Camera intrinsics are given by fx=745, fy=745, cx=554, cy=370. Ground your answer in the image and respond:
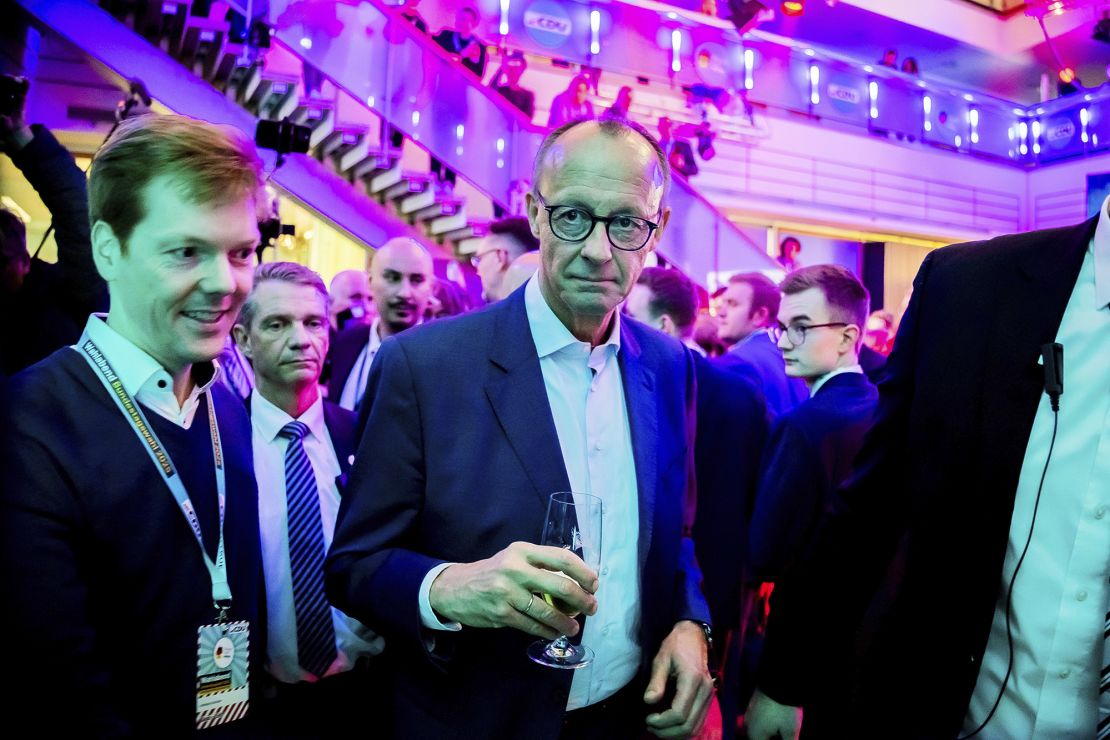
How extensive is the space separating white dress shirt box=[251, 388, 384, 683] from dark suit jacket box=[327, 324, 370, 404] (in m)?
1.73

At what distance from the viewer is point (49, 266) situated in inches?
89.4

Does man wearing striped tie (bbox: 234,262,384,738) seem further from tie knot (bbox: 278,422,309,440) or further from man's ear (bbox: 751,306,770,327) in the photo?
man's ear (bbox: 751,306,770,327)

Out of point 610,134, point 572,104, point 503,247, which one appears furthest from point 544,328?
point 572,104

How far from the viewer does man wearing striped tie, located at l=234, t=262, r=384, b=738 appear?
1.89 metres

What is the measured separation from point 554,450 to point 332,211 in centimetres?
666

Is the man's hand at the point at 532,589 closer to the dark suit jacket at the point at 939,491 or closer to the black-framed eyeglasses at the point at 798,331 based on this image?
the dark suit jacket at the point at 939,491

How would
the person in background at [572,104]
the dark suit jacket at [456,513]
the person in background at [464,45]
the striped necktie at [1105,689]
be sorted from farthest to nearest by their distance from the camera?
the person in background at [572,104] < the person in background at [464,45] < the dark suit jacket at [456,513] < the striped necktie at [1105,689]

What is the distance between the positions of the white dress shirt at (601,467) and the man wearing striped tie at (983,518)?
37cm

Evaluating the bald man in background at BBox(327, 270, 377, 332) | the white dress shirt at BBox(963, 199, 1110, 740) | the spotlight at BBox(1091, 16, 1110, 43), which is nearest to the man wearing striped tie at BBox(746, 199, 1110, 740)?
the white dress shirt at BBox(963, 199, 1110, 740)

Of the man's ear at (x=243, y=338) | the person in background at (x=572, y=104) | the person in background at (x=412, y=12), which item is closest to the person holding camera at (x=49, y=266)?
the man's ear at (x=243, y=338)

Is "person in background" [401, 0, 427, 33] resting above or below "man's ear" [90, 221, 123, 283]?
above

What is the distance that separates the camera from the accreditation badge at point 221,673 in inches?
48.5

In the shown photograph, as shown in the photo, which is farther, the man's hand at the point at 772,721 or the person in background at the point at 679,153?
the person in background at the point at 679,153

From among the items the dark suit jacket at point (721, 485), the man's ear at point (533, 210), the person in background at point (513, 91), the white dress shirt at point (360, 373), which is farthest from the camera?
the person in background at point (513, 91)
